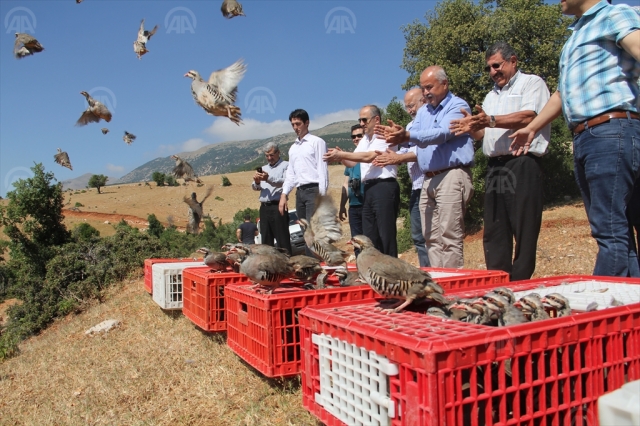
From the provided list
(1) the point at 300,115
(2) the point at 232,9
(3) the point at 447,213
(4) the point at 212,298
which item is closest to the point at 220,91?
(2) the point at 232,9

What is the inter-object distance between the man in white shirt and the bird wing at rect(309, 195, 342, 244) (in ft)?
0.72

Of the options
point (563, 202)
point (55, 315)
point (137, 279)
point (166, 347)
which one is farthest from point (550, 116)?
point (563, 202)

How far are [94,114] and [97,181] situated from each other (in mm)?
55836

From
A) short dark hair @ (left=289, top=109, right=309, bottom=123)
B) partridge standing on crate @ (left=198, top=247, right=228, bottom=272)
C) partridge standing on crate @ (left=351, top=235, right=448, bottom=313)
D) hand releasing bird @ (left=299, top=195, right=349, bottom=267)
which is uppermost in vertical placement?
short dark hair @ (left=289, top=109, right=309, bottom=123)

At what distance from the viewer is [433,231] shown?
16.1 ft

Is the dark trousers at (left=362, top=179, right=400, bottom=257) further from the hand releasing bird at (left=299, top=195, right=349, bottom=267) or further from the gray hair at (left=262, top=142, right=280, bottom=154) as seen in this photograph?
the gray hair at (left=262, top=142, right=280, bottom=154)

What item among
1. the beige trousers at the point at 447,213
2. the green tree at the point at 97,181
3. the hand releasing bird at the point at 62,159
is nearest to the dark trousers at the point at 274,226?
the beige trousers at the point at 447,213

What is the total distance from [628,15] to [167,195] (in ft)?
174

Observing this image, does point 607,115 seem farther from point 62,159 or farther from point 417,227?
point 62,159

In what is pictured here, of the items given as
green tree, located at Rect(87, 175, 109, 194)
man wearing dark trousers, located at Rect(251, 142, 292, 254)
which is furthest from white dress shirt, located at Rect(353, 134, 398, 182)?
green tree, located at Rect(87, 175, 109, 194)

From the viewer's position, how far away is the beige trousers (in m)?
4.66

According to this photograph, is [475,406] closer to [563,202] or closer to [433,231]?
[433,231]

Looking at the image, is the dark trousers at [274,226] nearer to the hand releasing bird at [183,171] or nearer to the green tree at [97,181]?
the hand releasing bird at [183,171]

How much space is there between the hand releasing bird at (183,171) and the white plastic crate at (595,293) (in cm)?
909
